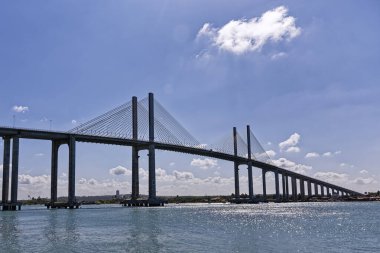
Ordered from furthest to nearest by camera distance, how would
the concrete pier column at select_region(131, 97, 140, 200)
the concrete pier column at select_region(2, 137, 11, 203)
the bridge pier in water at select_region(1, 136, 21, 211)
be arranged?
the concrete pier column at select_region(131, 97, 140, 200) → the concrete pier column at select_region(2, 137, 11, 203) → the bridge pier in water at select_region(1, 136, 21, 211)

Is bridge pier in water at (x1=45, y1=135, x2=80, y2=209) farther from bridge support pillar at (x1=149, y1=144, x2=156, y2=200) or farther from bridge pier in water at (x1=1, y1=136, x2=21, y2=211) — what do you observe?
bridge support pillar at (x1=149, y1=144, x2=156, y2=200)

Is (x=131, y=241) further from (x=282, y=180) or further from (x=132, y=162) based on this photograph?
(x=282, y=180)

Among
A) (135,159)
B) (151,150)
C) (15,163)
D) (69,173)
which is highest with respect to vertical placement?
(151,150)

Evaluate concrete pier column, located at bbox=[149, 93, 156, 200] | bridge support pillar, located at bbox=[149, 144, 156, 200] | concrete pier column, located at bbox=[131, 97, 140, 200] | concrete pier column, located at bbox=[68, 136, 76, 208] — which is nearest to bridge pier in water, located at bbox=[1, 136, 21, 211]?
concrete pier column, located at bbox=[68, 136, 76, 208]

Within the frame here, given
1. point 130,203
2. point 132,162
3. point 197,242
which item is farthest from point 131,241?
point 130,203

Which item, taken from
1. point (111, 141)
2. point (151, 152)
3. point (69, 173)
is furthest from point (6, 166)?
point (151, 152)

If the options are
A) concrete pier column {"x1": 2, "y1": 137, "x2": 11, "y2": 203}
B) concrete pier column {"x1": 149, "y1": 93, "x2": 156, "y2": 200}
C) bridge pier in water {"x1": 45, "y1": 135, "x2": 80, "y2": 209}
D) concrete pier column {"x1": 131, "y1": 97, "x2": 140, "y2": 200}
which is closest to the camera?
concrete pier column {"x1": 2, "y1": 137, "x2": 11, "y2": 203}

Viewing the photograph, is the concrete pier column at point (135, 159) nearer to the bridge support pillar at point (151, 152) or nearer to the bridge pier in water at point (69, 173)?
the bridge support pillar at point (151, 152)

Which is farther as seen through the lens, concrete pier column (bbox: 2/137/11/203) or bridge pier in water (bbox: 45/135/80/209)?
bridge pier in water (bbox: 45/135/80/209)

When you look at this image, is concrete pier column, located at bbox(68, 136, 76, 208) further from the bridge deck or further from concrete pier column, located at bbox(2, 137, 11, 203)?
concrete pier column, located at bbox(2, 137, 11, 203)

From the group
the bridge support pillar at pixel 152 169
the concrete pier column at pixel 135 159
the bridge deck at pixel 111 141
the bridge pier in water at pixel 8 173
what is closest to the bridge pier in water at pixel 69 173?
the bridge deck at pixel 111 141

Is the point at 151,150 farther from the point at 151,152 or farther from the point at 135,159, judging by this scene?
the point at 135,159

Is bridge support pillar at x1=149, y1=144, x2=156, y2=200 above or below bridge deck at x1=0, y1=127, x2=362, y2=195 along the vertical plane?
below

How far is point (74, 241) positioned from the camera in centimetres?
3169
